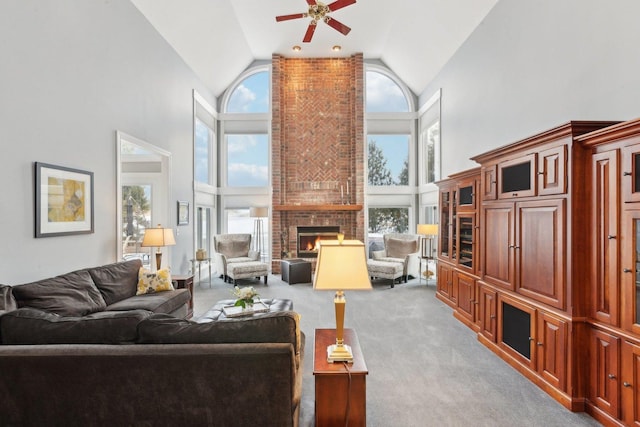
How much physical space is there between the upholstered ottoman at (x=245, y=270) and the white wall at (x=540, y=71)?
4.21 meters

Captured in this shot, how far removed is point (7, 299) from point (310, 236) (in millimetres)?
6228

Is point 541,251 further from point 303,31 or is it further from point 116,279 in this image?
point 303,31

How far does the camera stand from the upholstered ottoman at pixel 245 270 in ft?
22.5

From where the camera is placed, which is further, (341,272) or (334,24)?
(334,24)

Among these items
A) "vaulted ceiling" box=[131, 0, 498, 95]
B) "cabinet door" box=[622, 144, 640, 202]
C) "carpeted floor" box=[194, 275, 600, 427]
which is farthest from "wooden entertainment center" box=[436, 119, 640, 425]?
"vaulted ceiling" box=[131, 0, 498, 95]

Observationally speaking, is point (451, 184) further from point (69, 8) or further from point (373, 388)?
point (69, 8)

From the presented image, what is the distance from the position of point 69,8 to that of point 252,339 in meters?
3.91

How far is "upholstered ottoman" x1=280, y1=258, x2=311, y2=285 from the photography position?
7215 millimetres

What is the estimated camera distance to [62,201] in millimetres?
3443

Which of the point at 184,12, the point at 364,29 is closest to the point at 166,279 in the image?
the point at 184,12

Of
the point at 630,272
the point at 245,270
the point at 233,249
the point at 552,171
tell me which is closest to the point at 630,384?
the point at 630,272

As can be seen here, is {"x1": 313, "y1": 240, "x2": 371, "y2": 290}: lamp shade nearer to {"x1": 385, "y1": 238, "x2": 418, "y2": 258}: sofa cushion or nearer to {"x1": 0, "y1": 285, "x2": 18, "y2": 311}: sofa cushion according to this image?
{"x1": 0, "y1": 285, "x2": 18, "y2": 311}: sofa cushion

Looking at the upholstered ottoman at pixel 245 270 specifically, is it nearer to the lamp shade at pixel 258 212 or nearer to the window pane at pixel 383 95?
the lamp shade at pixel 258 212

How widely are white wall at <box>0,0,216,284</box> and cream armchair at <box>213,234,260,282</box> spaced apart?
2.61 meters
